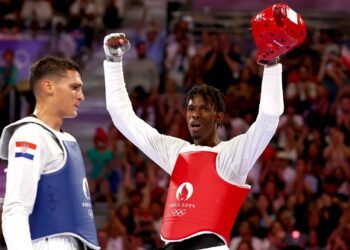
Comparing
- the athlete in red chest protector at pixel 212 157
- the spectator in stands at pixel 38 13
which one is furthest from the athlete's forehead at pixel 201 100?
the spectator in stands at pixel 38 13

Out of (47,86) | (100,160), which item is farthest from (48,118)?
(100,160)

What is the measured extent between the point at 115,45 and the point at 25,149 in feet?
4.15

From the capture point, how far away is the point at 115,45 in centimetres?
621

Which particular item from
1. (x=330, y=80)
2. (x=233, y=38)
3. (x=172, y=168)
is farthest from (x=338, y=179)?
(x=172, y=168)

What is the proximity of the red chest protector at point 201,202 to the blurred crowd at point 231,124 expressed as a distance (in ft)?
12.0

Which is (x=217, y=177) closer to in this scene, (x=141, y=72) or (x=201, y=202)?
(x=201, y=202)

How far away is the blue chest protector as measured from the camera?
17.2ft

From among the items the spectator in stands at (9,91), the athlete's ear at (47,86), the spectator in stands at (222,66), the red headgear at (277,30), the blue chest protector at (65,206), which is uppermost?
the red headgear at (277,30)

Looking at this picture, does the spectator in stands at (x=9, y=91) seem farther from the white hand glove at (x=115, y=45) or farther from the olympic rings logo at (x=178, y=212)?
the olympic rings logo at (x=178, y=212)

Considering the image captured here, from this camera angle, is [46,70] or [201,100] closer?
[46,70]

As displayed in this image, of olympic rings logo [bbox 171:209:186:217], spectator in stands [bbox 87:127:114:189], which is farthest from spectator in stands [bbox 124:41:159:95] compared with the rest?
olympic rings logo [bbox 171:209:186:217]

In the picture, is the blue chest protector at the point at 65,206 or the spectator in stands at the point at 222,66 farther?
the spectator in stands at the point at 222,66

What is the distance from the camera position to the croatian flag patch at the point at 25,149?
5.14 meters

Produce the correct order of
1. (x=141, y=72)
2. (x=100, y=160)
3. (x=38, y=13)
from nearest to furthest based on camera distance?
(x=100, y=160), (x=141, y=72), (x=38, y=13)
